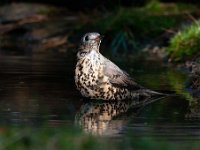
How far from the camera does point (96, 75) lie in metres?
10.9

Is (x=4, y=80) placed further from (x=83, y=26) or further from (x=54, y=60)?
(x=83, y=26)

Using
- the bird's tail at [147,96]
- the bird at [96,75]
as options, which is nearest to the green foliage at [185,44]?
the bird's tail at [147,96]

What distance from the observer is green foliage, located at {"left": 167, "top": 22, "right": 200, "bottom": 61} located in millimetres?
17094

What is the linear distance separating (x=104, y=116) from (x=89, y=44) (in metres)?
1.55

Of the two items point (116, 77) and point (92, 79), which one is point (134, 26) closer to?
point (116, 77)

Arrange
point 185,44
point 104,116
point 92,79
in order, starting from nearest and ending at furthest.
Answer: point 104,116
point 92,79
point 185,44

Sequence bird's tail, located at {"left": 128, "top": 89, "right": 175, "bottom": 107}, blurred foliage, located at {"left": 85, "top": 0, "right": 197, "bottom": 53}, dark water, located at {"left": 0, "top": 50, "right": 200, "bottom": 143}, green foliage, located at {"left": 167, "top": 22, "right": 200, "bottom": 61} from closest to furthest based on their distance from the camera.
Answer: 1. dark water, located at {"left": 0, "top": 50, "right": 200, "bottom": 143}
2. bird's tail, located at {"left": 128, "top": 89, "right": 175, "bottom": 107}
3. green foliage, located at {"left": 167, "top": 22, "right": 200, "bottom": 61}
4. blurred foliage, located at {"left": 85, "top": 0, "right": 197, "bottom": 53}

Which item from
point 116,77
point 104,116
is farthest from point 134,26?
point 104,116

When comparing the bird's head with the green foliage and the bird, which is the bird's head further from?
the green foliage

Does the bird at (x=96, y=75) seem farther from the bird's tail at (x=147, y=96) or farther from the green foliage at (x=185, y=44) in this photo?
the green foliage at (x=185, y=44)

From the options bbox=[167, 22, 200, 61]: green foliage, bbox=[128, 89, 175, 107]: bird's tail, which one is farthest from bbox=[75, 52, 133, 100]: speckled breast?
bbox=[167, 22, 200, 61]: green foliage

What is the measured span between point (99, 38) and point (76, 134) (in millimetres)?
4484

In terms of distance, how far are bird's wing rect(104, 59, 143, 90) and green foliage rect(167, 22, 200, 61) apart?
5403 mm

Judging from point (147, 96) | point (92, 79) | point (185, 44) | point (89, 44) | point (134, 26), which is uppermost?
point (134, 26)
